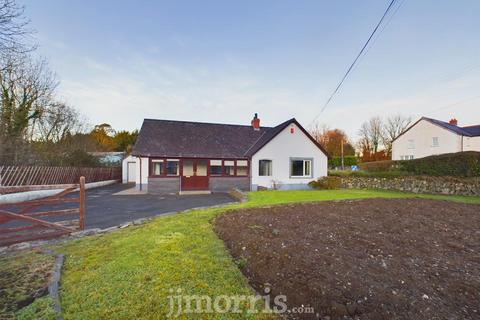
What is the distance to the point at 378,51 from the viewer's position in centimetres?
957

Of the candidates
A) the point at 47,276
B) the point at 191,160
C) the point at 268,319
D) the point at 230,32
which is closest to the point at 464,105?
the point at 230,32

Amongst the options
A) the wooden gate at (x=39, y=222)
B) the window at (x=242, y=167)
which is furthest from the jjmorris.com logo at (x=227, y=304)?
the window at (x=242, y=167)

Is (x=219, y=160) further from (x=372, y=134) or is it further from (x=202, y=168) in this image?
(x=372, y=134)

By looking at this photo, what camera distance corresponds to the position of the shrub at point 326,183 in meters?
16.2

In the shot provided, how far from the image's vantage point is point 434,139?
28.4 metres

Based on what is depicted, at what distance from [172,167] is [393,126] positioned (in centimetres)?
5027

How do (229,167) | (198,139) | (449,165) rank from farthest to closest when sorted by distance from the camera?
(198,139) → (229,167) → (449,165)

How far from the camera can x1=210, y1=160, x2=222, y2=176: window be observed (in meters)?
16.1

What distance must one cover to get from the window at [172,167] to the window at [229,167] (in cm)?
365

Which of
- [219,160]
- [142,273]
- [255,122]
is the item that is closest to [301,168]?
[255,122]

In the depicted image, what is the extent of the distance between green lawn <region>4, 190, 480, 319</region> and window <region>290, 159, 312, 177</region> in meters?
13.0

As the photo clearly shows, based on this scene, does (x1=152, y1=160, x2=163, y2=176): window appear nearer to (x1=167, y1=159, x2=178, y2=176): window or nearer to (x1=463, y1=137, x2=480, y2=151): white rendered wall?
(x1=167, y1=159, x2=178, y2=176): window

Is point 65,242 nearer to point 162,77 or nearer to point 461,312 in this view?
point 461,312

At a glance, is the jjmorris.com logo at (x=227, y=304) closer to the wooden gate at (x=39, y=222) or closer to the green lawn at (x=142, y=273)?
the green lawn at (x=142, y=273)
